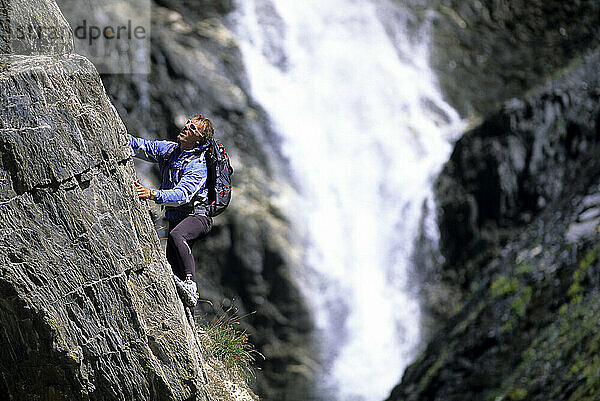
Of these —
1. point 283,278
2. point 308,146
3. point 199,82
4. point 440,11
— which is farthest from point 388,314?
point 440,11

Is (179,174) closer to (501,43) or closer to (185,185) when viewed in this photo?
(185,185)

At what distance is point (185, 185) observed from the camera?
5.27 meters

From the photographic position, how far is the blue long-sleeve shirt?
17.4ft

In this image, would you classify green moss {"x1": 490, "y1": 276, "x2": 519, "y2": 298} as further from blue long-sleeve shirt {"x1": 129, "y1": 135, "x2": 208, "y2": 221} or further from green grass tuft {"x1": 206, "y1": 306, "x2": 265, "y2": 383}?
blue long-sleeve shirt {"x1": 129, "y1": 135, "x2": 208, "y2": 221}

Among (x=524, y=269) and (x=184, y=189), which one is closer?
Answer: (x=184, y=189)

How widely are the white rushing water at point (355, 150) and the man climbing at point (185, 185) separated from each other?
888 cm

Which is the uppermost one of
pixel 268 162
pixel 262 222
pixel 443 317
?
pixel 268 162

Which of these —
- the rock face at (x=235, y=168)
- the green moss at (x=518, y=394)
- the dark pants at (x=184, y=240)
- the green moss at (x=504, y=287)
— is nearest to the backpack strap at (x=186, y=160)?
the dark pants at (x=184, y=240)

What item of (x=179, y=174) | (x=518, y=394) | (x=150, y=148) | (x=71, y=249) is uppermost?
(x=150, y=148)

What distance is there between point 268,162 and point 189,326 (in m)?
9.75

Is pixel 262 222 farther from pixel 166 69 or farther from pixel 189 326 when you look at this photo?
pixel 189 326

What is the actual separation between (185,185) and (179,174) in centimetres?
19

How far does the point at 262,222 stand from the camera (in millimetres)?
14266

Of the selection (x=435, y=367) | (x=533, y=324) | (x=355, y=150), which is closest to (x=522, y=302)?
(x=533, y=324)
